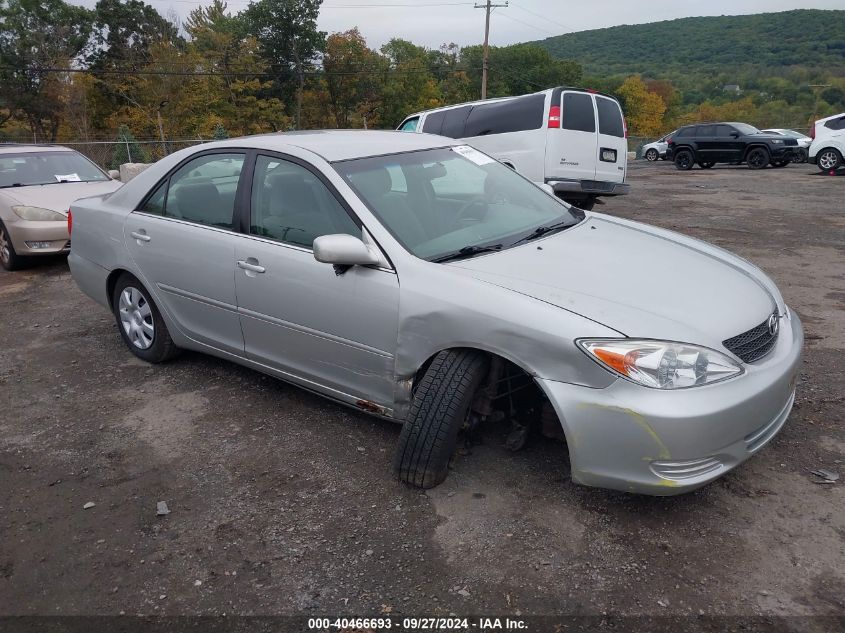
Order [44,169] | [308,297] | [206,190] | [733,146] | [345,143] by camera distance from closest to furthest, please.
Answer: [308,297] → [345,143] → [206,190] → [44,169] → [733,146]

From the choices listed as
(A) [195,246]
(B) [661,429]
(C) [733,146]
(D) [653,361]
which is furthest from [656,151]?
(B) [661,429]

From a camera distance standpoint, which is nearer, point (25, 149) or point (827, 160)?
point (25, 149)

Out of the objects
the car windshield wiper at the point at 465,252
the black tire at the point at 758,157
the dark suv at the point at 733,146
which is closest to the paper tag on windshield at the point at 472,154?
the car windshield wiper at the point at 465,252

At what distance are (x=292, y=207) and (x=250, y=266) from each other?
0.40 metres

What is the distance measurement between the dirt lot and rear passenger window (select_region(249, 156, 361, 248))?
3.52 ft

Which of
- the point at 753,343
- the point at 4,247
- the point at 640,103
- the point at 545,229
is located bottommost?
the point at 4,247

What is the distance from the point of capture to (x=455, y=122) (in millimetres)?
11000

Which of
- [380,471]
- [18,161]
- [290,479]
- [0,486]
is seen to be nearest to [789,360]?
[380,471]

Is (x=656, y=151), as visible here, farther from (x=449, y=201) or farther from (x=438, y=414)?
(x=438, y=414)

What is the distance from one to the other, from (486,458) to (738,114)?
81.8m

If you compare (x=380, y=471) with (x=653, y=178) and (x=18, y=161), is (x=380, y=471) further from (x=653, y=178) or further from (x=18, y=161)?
(x=653, y=178)

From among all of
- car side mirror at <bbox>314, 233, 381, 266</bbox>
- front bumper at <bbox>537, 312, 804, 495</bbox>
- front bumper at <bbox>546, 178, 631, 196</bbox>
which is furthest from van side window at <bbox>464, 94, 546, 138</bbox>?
front bumper at <bbox>537, 312, 804, 495</bbox>

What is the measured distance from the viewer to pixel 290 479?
10.4 feet

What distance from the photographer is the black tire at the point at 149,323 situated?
14.6 ft
